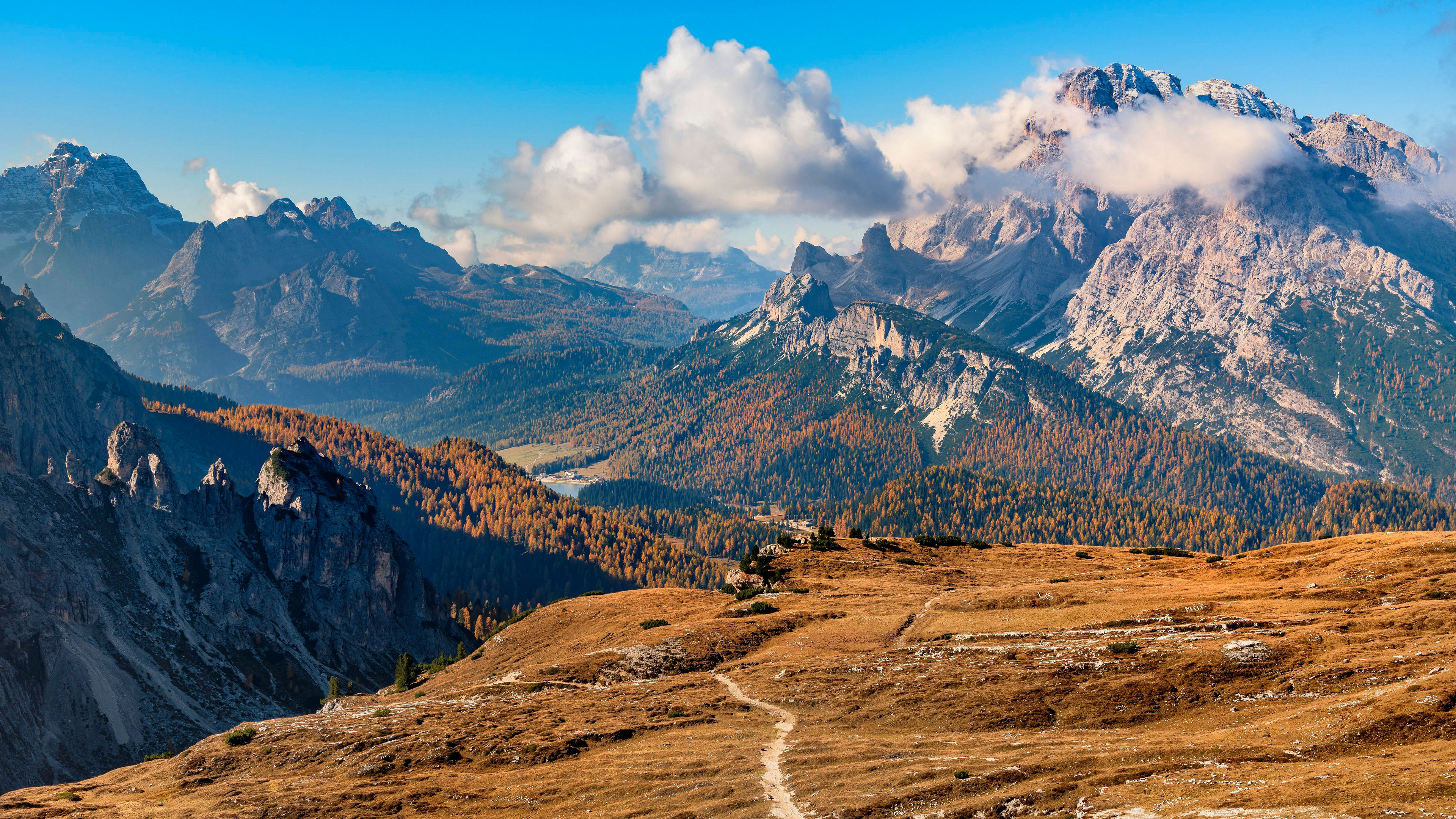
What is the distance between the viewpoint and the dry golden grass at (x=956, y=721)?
44750mm

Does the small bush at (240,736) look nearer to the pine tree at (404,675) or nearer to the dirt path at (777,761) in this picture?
the dirt path at (777,761)

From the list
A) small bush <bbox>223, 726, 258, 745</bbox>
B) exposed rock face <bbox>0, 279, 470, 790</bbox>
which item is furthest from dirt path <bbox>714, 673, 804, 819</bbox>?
exposed rock face <bbox>0, 279, 470, 790</bbox>

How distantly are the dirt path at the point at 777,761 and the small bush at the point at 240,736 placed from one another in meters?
45.0

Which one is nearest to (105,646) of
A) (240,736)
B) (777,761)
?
(240,736)

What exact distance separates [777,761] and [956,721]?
15.3 meters

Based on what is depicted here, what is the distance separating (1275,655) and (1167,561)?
70662mm

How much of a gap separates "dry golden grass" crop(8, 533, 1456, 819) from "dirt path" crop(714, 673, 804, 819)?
34 cm

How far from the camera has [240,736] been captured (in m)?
77.6

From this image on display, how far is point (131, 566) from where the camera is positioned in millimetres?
183125

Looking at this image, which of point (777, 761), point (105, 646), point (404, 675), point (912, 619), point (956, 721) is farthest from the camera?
point (105, 646)

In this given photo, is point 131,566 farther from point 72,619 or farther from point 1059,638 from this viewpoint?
point 1059,638

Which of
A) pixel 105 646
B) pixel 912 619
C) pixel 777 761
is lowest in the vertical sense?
pixel 777 761

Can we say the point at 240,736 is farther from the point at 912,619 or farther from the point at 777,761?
the point at 912,619

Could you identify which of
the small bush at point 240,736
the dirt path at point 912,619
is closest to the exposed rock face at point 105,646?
the small bush at point 240,736
